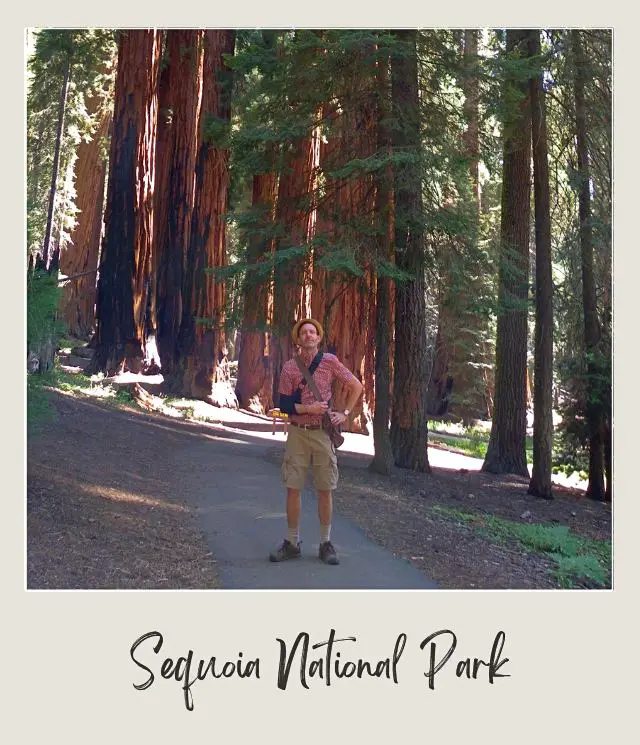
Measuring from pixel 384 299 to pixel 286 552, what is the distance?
5.13 meters

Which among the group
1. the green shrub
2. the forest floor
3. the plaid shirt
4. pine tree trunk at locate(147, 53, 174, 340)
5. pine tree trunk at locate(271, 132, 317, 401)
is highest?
pine tree trunk at locate(147, 53, 174, 340)

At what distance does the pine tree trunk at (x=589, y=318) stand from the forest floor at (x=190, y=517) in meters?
0.50

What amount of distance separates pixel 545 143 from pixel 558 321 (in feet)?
9.26

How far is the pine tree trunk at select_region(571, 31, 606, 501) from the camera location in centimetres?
1232

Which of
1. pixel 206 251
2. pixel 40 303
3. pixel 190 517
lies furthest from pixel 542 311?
pixel 206 251

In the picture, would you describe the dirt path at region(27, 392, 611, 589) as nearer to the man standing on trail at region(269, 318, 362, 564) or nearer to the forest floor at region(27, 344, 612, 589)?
the forest floor at region(27, 344, 612, 589)

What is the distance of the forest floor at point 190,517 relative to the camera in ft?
21.7

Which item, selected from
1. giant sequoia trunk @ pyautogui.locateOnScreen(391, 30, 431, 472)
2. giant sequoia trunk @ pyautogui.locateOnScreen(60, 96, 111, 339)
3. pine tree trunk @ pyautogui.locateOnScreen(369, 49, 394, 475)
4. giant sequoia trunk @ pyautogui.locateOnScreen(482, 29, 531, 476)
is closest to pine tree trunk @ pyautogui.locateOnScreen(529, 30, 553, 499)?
giant sequoia trunk @ pyautogui.locateOnScreen(482, 29, 531, 476)

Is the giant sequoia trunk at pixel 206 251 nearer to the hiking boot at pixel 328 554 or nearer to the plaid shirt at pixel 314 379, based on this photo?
the hiking boot at pixel 328 554

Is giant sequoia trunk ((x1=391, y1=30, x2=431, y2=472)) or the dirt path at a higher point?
→ giant sequoia trunk ((x1=391, y1=30, x2=431, y2=472))

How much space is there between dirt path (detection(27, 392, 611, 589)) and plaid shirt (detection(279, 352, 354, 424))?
106 cm

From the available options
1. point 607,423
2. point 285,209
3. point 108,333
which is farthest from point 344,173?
point 108,333

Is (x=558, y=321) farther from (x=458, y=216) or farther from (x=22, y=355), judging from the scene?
(x=22, y=355)

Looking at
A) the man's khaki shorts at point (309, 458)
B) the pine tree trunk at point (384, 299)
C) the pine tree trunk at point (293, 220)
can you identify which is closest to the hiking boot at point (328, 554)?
the man's khaki shorts at point (309, 458)
